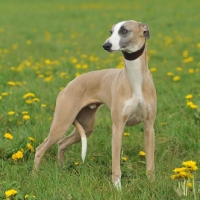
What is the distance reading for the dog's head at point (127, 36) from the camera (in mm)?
3849

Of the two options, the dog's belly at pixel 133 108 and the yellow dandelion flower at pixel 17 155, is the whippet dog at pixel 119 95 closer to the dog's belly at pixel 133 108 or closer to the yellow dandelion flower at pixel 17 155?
the dog's belly at pixel 133 108

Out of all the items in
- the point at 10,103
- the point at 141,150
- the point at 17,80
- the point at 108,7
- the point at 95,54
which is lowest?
the point at 141,150

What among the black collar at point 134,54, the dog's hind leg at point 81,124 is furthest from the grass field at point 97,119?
the black collar at point 134,54

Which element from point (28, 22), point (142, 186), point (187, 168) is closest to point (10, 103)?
point (142, 186)

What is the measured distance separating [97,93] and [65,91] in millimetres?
318

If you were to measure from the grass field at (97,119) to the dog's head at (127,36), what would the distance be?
1.10 m

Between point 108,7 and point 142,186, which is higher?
point 108,7

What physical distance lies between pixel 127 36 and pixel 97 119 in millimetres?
1991

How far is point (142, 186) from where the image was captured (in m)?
3.73

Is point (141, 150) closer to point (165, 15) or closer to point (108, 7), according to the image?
point (165, 15)

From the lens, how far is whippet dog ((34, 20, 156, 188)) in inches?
156

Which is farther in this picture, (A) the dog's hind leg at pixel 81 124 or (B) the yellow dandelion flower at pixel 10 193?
(A) the dog's hind leg at pixel 81 124

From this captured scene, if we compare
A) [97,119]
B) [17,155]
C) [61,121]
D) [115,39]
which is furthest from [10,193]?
[97,119]

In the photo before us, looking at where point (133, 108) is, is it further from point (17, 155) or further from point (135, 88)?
point (17, 155)
